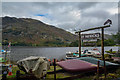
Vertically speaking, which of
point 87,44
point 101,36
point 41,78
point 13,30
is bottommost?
point 41,78

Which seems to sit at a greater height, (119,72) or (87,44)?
(87,44)

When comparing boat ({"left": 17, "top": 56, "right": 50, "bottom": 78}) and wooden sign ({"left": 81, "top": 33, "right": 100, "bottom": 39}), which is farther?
wooden sign ({"left": 81, "top": 33, "right": 100, "bottom": 39})

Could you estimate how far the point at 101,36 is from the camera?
1156cm

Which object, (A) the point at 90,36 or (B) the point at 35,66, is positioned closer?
(B) the point at 35,66

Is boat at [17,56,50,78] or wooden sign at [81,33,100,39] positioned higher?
wooden sign at [81,33,100,39]

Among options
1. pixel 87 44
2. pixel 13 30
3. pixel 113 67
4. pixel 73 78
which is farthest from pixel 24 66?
pixel 13 30

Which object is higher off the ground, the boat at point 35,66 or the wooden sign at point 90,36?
the wooden sign at point 90,36

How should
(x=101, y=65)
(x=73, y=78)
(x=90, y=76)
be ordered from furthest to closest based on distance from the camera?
(x=101, y=65) → (x=90, y=76) → (x=73, y=78)

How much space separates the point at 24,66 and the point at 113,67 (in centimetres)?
876

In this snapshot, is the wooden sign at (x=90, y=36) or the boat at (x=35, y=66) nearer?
the boat at (x=35, y=66)

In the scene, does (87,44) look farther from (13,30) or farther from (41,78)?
(13,30)

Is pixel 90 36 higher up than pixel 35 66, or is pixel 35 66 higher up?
pixel 90 36

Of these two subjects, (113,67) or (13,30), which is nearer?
(113,67)

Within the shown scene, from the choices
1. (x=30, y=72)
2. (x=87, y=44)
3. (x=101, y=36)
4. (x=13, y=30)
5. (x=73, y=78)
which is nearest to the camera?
(x=30, y=72)
